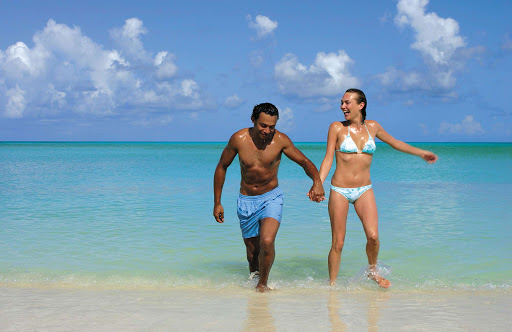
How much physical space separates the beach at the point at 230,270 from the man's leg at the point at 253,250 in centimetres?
19

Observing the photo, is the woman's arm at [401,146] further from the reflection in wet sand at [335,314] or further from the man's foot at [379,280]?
the reflection in wet sand at [335,314]

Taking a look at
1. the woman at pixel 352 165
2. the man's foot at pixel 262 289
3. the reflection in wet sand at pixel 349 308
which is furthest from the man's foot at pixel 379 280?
the man's foot at pixel 262 289

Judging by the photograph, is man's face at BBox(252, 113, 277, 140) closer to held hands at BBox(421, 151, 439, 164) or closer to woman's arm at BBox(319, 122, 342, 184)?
woman's arm at BBox(319, 122, 342, 184)

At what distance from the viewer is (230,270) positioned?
23.5 feet

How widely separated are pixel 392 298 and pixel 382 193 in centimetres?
1144

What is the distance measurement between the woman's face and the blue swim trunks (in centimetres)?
110

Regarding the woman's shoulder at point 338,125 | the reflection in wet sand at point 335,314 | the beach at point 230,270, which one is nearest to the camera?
the reflection in wet sand at point 335,314

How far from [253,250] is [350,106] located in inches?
75.5

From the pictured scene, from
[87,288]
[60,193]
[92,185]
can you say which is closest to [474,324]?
[87,288]

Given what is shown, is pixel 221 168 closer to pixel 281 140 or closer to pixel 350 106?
pixel 281 140

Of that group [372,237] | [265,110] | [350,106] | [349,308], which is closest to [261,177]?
[265,110]

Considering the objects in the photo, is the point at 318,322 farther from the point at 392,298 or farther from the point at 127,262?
the point at 127,262

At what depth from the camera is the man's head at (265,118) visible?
5.48 metres

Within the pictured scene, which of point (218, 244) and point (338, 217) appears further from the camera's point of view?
point (218, 244)
